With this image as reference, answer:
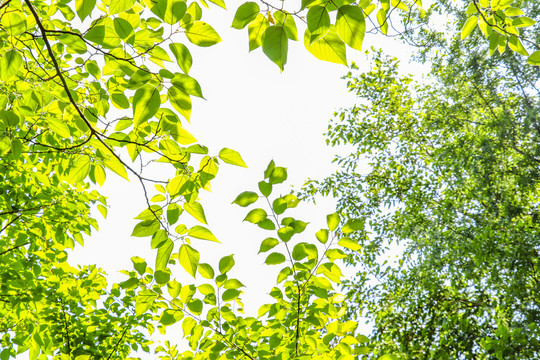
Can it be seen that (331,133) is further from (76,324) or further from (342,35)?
(342,35)

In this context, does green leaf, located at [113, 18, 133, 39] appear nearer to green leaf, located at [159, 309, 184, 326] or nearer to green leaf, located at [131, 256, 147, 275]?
green leaf, located at [131, 256, 147, 275]

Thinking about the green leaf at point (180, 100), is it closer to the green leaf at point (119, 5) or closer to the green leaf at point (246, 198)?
the green leaf at point (119, 5)

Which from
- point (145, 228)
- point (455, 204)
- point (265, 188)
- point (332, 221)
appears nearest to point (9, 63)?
point (145, 228)

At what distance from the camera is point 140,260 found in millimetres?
1258

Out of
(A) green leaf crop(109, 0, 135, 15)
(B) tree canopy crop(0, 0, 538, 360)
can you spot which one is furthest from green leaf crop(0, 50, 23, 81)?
(A) green leaf crop(109, 0, 135, 15)

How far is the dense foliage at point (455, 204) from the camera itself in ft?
14.7

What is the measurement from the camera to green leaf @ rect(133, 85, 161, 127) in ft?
2.71

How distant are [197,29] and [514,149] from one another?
6.16 m

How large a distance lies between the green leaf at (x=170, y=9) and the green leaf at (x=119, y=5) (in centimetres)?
6

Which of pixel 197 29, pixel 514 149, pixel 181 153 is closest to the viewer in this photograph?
pixel 197 29

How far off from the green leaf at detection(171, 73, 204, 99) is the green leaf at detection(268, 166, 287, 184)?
393 mm

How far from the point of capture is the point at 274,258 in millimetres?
1233

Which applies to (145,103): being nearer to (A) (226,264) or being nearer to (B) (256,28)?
(B) (256,28)

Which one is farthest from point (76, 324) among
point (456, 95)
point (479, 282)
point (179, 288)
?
point (456, 95)
